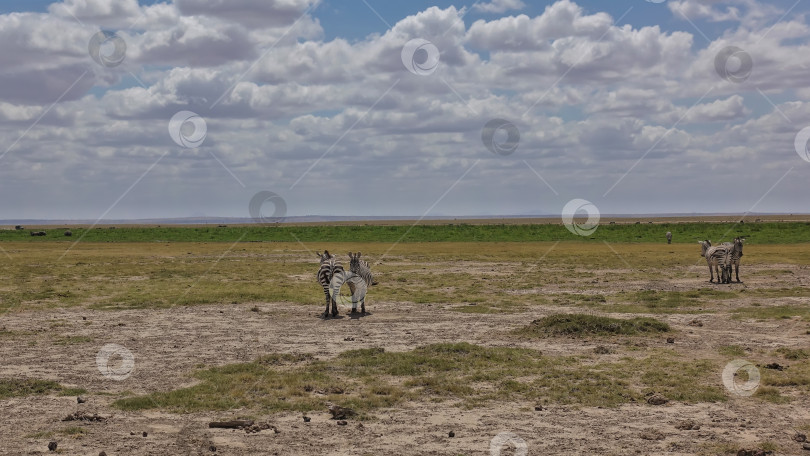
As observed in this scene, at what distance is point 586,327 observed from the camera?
21.6 metres

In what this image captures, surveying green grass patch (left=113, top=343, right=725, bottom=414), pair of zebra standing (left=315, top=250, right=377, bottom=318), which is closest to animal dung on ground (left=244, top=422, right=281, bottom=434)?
green grass patch (left=113, top=343, right=725, bottom=414)

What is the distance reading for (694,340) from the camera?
2052 centimetres

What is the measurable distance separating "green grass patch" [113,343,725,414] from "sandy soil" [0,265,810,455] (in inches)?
20.2

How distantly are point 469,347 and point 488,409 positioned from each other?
17.2 feet

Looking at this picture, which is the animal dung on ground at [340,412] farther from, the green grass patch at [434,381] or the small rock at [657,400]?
the small rock at [657,400]

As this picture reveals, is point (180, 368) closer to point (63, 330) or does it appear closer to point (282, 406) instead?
point (282, 406)

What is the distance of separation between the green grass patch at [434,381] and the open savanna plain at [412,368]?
0.19 feet

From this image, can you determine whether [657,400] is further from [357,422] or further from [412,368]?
[357,422]

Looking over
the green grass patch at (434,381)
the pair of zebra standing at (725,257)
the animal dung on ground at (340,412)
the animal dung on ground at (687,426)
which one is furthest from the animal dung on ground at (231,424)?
the pair of zebra standing at (725,257)

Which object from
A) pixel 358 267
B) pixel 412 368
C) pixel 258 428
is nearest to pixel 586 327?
pixel 412 368

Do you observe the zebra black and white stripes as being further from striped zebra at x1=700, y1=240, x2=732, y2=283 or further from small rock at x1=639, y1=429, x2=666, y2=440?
striped zebra at x1=700, y1=240, x2=732, y2=283

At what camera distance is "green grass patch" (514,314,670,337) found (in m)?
21.4

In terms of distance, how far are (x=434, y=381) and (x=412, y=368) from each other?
4.43 feet

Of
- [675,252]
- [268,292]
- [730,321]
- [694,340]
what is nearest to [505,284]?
[268,292]
